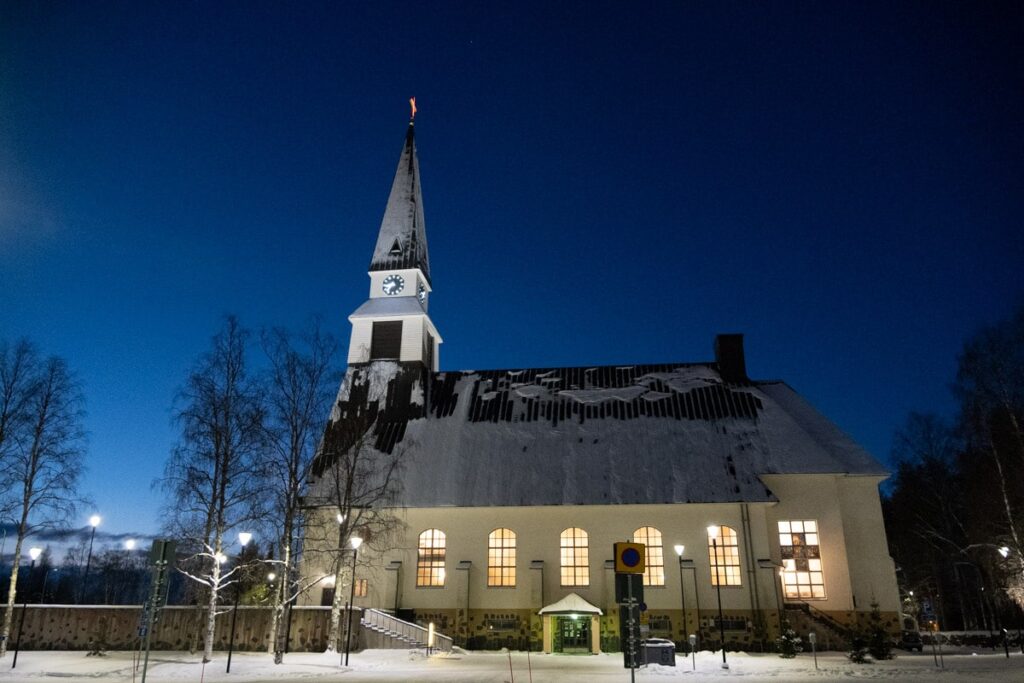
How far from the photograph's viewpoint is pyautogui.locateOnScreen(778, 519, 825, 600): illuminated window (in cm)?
3391

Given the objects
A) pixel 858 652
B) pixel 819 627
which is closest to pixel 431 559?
pixel 819 627

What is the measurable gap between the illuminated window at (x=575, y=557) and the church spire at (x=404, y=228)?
63.1ft

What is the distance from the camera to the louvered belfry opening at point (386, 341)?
43625mm

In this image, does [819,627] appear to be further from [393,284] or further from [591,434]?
[393,284]

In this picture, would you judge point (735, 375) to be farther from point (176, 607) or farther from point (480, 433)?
point (176, 607)

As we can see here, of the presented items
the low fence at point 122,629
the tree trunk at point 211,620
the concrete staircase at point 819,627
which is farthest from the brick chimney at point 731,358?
the tree trunk at point 211,620

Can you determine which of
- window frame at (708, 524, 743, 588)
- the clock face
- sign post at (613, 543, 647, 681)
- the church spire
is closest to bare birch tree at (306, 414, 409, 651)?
the clock face

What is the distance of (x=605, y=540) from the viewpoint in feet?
115

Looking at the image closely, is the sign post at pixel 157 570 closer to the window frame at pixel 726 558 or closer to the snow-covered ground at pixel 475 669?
the snow-covered ground at pixel 475 669

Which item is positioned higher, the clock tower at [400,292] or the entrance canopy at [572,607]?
the clock tower at [400,292]

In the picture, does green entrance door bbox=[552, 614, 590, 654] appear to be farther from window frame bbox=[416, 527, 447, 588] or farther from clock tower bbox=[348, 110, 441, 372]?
clock tower bbox=[348, 110, 441, 372]

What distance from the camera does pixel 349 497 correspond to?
94.2ft

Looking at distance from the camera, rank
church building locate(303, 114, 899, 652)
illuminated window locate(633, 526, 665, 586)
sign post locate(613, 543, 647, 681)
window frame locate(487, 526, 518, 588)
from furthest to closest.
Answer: window frame locate(487, 526, 518, 588), illuminated window locate(633, 526, 665, 586), church building locate(303, 114, 899, 652), sign post locate(613, 543, 647, 681)

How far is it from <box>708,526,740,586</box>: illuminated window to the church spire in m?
23.6
